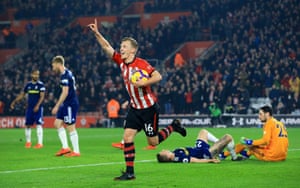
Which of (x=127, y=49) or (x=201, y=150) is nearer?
(x=127, y=49)

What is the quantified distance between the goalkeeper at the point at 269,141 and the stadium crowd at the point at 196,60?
19.9 m

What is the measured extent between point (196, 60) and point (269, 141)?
87.4 feet

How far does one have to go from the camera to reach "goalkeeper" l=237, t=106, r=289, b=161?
46.0 feet

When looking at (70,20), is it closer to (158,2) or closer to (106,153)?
(158,2)

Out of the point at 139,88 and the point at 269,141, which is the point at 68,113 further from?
the point at 139,88

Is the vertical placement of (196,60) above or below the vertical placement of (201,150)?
above

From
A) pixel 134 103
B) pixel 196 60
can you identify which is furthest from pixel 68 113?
pixel 196 60

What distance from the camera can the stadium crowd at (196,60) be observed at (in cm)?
3528

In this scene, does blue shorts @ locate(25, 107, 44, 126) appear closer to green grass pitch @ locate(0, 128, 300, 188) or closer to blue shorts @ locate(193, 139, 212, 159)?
green grass pitch @ locate(0, 128, 300, 188)

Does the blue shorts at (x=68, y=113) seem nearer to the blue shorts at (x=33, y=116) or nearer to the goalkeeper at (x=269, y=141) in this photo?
the blue shorts at (x=33, y=116)

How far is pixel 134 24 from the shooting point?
154ft

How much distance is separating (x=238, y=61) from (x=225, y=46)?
2177mm

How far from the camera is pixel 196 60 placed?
40562mm

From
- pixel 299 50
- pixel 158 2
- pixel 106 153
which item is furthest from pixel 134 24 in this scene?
pixel 106 153
